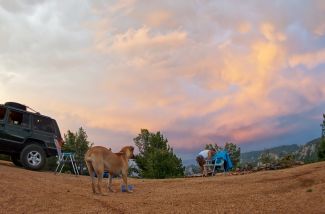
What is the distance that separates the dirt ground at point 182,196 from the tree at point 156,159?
1812 cm

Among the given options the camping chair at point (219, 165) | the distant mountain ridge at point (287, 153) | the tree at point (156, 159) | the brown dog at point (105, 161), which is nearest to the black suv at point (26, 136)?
the brown dog at point (105, 161)

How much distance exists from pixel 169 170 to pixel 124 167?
80.2 feet

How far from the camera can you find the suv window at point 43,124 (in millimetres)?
20297

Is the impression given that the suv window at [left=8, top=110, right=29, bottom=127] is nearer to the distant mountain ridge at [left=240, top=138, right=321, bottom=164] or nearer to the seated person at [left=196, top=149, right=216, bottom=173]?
the seated person at [left=196, top=149, right=216, bottom=173]

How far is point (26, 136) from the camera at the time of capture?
19594 mm

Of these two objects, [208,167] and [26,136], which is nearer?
[26,136]

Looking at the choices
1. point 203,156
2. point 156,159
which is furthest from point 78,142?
point 203,156

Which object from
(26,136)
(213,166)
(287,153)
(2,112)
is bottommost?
(213,166)

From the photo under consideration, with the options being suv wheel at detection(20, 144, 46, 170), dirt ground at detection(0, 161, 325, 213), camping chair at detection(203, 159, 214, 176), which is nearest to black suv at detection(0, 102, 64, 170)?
suv wheel at detection(20, 144, 46, 170)

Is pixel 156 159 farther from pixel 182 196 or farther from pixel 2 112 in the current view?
pixel 182 196

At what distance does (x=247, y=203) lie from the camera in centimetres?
1162

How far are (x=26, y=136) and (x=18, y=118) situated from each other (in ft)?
3.18

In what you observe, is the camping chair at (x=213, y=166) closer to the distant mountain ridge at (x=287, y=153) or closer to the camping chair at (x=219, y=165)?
the camping chair at (x=219, y=165)

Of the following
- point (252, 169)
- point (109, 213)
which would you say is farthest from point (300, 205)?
point (252, 169)
